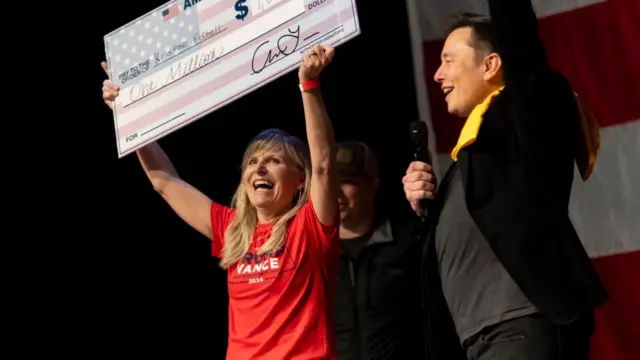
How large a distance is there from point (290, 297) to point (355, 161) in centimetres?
46

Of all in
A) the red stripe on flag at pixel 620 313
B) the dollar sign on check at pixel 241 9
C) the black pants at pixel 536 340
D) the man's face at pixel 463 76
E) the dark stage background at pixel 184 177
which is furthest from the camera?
the dark stage background at pixel 184 177

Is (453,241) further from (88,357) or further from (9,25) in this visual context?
(9,25)

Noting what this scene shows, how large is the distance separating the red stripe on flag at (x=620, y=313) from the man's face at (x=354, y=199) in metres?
0.68

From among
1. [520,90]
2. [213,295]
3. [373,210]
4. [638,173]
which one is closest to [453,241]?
[520,90]

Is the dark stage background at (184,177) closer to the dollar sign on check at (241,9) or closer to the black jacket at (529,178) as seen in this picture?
the dollar sign on check at (241,9)

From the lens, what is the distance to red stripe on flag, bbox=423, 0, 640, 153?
2283mm

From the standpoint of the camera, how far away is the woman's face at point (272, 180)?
1874 mm

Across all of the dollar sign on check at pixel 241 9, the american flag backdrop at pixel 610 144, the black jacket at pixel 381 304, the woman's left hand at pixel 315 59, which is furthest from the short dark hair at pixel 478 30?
the american flag backdrop at pixel 610 144

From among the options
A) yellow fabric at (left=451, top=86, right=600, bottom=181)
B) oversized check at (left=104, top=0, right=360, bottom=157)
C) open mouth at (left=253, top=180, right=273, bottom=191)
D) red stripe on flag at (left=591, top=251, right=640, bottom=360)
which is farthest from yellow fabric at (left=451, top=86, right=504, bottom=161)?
red stripe on flag at (left=591, top=251, right=640, bottom=360)

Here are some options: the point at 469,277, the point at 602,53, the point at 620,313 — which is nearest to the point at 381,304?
the point at 469,277

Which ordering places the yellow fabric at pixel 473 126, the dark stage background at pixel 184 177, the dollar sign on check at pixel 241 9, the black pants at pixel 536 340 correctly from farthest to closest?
the dark stage background at pixel 184 177
the dollar sign on check at pixel 241 9
the yellow fabric at pixel 473 126
the black pants at pixel 536 340

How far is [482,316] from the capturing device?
1.39m

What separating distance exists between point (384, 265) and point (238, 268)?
332 mm
